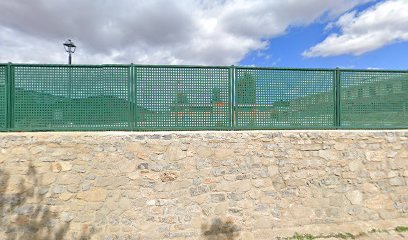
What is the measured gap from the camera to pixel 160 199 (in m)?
4.18

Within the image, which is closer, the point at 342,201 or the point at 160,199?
the point at 160,199

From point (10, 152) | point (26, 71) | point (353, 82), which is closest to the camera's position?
point (10, 152)

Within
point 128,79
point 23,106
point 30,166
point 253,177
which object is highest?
point 128,79

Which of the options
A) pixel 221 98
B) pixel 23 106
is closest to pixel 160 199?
pixel 221 98

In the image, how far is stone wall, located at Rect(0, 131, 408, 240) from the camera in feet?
13.1

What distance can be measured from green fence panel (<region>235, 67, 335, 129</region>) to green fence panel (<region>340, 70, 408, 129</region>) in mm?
335

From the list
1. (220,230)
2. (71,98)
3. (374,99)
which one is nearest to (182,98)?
(71,98)

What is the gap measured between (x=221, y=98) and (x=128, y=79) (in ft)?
5.87

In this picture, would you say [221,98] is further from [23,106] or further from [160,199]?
[23,106]

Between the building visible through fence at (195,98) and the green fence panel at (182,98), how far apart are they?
18 millimetres

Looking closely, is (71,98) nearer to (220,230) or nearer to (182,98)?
(182,98)

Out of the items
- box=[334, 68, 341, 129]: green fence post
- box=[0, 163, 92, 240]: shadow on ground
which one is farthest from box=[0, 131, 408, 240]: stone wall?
box=[334, 68, 341, 129]: green fence post

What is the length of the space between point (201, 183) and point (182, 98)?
64.0 inches

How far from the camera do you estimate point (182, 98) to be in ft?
14.9
